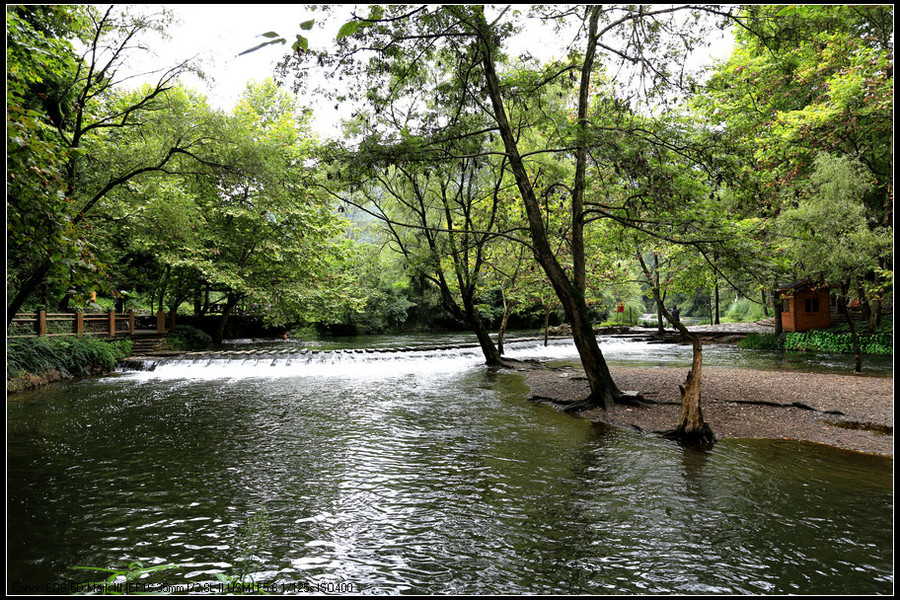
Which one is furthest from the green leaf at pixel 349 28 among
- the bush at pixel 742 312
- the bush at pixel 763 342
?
the bush at pixel 742 312

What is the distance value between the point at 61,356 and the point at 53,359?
326 millimetres

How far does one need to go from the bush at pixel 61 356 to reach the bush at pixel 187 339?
5.60m

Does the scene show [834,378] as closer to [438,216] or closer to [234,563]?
[438,216]

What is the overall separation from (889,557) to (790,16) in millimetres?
7504

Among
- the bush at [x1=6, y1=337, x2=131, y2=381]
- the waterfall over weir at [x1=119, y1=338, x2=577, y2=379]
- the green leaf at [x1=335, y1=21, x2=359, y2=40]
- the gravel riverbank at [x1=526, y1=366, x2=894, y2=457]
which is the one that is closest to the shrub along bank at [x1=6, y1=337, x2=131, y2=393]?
the bush at [x1=6, y1=337, x2=131, y2=381]

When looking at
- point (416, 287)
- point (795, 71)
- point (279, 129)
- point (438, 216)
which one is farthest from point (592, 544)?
point (416, 287)

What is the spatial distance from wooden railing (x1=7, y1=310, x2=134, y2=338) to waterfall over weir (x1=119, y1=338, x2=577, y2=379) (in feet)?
7.94

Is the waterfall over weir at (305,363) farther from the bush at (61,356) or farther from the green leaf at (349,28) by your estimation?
the green leaf at (349,28)

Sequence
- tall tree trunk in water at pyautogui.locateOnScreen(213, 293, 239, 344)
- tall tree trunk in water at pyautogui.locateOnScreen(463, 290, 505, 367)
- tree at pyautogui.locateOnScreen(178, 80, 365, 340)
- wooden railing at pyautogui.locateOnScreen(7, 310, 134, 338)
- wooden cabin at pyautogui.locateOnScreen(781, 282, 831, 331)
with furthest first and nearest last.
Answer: tall tree trunk in water at pyautogui.locateOnScreen(213, 293, 239, 344)
wooden cabin at pyautogui.locateOnScreen(781, 282, 831, 331)
tree at pyautogui.locateOnScreen(178, 80, 365, 340)
tall tree trunk in water at pyautogui.locateOnScreen(463, 290, 505, 367)
wooden railing at pyautogui.locateOnScreen(7, 310, 134, 338)

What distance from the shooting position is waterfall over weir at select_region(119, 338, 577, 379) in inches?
631

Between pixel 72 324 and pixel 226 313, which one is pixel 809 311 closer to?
pixel 226 313

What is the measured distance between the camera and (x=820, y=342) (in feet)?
67.0

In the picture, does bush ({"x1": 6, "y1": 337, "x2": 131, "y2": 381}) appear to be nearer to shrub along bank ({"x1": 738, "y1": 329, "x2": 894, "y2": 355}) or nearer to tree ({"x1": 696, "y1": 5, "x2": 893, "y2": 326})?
tree ({"x1": 696, "y1": 5, "x2": 893, "y2": 326})

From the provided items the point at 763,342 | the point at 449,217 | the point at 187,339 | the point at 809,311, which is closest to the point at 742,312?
the point at 809,311
